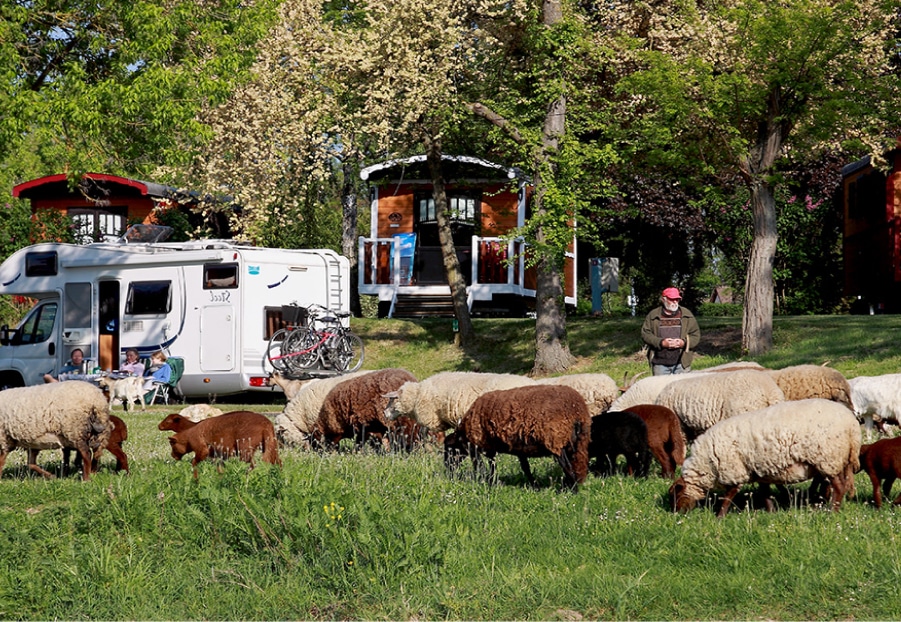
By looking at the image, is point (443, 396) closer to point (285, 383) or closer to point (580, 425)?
point (580, 425)

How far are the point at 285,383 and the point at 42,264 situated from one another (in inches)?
264

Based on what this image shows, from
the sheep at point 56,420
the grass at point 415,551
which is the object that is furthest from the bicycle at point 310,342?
the grass at point 415,551

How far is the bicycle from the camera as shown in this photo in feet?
65.2

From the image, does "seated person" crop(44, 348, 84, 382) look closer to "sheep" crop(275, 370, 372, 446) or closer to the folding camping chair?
the folding camping chair

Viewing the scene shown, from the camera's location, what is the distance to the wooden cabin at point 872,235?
→ 29000mm

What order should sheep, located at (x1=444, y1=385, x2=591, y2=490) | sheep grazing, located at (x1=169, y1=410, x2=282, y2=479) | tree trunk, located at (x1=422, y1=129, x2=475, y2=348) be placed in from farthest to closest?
tree trunk, located at (x1=422, y1=129, x2=475, y2=348)
sheep grazing, located at (x1=169, y1=410, x2=282, y2=479)
sheep, located at (x1=444, y1=385, x2=591, y2=490)

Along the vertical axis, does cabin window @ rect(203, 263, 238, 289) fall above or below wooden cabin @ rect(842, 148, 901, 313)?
below

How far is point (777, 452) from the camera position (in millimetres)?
8023

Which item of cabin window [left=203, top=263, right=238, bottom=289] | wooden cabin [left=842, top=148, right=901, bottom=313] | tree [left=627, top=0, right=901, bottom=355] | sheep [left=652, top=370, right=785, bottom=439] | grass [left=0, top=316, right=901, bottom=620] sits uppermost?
tree [left=627, top=0, right=901, bottom=355]

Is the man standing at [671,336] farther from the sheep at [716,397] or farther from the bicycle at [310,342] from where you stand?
the bicycle at [310,342]

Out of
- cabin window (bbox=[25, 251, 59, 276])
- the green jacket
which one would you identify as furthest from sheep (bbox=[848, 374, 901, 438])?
cabin window (bbox=[25, 251, 59, 276])

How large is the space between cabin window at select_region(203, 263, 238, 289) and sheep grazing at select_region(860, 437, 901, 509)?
1381 cm

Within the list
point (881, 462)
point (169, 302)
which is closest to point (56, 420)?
point (881, 462)

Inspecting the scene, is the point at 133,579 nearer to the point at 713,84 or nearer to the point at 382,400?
the point at 382,400
